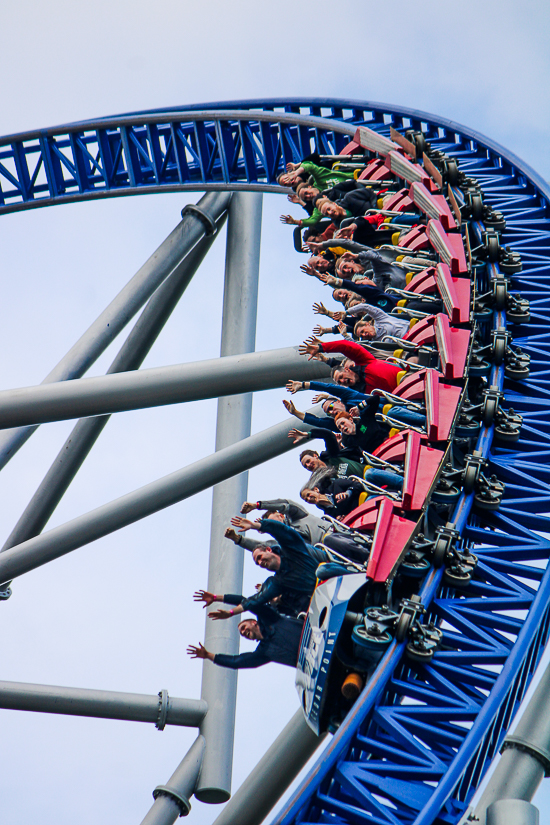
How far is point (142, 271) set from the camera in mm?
10977

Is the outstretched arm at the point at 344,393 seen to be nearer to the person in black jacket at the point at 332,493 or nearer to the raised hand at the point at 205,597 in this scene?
the person in black jacket at the point at 332,493

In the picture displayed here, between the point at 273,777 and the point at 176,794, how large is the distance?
0.80 metres

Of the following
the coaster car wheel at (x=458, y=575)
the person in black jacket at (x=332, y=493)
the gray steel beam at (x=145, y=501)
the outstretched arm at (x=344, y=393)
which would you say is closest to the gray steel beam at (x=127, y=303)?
the gray steel beam at (x=145, y=501)

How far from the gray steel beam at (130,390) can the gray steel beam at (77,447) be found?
2630mm

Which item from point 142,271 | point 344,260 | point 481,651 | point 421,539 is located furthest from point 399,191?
point 481,651

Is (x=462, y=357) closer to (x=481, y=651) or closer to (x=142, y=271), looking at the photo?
(x=481, y=651)

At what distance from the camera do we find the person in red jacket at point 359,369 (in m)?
7.35

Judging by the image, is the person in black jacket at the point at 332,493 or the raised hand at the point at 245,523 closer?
the raised hand at the point at 245,523

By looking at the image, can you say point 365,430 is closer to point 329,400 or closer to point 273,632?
point 329,400

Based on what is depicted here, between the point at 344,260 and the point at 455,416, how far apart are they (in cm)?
275

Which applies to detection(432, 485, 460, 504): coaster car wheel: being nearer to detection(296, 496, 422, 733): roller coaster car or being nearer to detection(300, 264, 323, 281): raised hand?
detection(296, 496, 422, 733): roller coaster car

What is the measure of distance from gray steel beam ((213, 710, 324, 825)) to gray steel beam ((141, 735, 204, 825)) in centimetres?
44

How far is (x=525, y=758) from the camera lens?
3826 mm

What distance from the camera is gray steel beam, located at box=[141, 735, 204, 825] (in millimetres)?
7562
